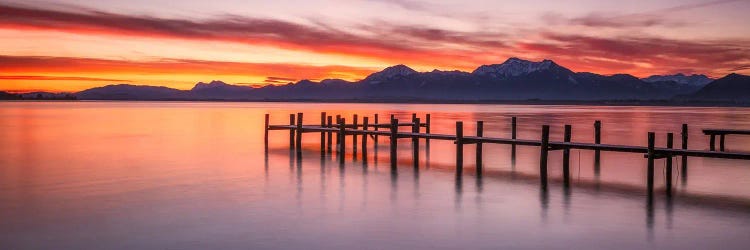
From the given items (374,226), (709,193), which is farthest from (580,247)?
(709,193)

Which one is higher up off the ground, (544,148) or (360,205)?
(544,148)

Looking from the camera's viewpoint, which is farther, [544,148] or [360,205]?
[544,148]

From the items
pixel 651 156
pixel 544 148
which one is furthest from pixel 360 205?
pixel 651 156

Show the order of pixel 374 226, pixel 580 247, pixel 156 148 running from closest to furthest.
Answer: pixel 580 247, pixel 374 226, pixel 156 148

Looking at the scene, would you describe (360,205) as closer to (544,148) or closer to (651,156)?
(544,148)

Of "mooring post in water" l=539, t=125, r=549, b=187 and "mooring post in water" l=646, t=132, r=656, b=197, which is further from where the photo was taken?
"mooring post in water" l=539, t=125, r=549, b=187

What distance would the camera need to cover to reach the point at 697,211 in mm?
13938

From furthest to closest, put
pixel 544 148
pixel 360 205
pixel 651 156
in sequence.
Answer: pixel 544 148 < pixel 651 156 < pixel 360 205

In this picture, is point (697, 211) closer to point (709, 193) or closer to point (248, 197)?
point (709, 193)

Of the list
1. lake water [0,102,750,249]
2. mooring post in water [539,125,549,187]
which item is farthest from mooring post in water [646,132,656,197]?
mooring post in water [539,125,549,187]

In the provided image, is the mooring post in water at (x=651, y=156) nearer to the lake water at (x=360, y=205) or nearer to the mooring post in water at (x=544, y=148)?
the lake water at (x=360, y=205)

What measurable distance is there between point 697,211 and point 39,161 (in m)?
22.8

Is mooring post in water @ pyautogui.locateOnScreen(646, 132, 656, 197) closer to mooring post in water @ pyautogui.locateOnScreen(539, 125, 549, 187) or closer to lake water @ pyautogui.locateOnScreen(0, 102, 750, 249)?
lake water @ pyautogui.locateOnScreen(0, 102, 750, 249)

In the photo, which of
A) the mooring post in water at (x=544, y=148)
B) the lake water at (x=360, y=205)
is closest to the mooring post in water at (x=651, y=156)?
the lake water at (x=360, y=205)
